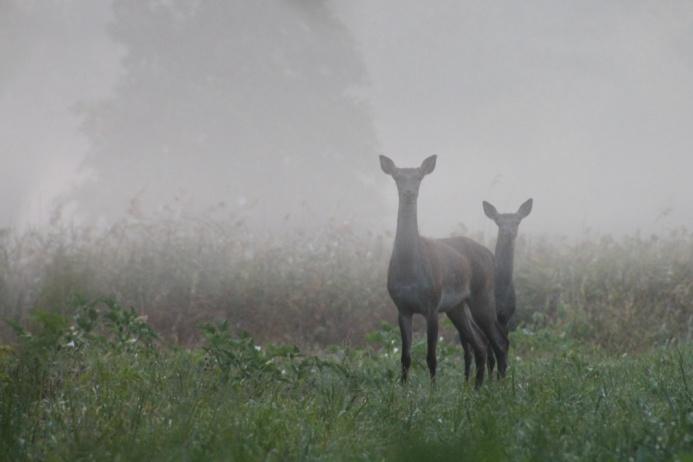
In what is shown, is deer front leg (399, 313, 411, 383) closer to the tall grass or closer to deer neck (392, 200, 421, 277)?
deer neck (392, 200, 421, 277)

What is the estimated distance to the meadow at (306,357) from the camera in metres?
3.51

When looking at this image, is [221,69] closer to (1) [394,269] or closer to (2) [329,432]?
(1) [394,269]

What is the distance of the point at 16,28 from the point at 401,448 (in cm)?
3305

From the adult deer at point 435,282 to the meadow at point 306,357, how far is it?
434 millimetres

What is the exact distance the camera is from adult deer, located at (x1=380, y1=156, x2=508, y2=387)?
6.81 metres

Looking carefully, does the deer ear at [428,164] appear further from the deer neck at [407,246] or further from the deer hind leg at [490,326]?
the deer hind leg at [490,326]

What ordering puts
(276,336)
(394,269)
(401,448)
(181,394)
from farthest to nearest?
1. (276,336)
2. (394,269)
3. (181,394)
4. (401,448)

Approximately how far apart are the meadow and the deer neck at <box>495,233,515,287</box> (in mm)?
862

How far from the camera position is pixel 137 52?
1278 inches

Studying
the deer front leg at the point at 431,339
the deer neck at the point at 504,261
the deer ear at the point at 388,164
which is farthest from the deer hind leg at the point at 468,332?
the deer ear at the point at 388,164

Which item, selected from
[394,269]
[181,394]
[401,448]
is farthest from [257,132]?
[401,448]

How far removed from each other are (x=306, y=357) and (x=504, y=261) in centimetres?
224

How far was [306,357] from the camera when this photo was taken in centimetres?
846

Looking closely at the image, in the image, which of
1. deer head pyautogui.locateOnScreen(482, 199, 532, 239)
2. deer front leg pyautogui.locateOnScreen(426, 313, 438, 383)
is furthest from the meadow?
deer head pyautogui.locateOnScreen(482, 199, 532, 239)
